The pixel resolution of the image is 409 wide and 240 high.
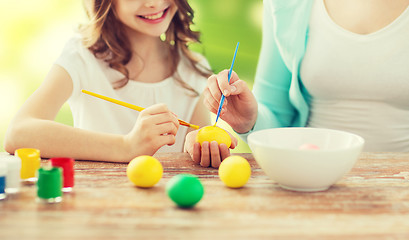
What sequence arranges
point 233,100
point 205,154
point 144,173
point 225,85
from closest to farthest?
point 144,173, point 205,154, point 225,85, point 233,100

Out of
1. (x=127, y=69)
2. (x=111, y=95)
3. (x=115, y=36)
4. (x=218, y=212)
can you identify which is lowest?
(x=218, y=212)

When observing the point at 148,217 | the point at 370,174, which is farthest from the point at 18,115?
the point at 370,174

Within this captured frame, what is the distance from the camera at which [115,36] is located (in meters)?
1.71

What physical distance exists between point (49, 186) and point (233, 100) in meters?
0.63

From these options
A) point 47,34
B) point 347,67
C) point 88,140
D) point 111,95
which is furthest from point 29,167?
point 47,34

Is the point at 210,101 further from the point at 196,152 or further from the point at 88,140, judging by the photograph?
the point at 88,140

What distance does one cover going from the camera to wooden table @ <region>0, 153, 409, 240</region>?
0.63 m

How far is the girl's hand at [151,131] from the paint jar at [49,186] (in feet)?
1.04

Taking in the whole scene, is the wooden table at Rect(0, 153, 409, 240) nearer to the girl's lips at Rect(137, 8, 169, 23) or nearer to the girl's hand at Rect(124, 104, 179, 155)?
the girl's hand at Rect(124, 104, 179, 155)

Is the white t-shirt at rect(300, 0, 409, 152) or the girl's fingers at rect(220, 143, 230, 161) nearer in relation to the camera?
the girl's fingers at rect(220, 143, 230, 161)

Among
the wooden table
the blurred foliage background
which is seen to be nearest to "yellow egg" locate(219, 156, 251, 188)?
the wooden table

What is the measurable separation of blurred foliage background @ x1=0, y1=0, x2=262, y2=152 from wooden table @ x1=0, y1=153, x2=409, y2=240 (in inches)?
63.4

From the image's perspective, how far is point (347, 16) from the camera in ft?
4.61

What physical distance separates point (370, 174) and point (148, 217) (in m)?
0.52
